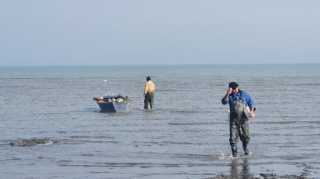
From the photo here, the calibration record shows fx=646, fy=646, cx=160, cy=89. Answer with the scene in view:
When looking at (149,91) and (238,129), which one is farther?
(149,91)

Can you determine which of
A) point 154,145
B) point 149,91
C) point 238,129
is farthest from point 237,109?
point 149,91

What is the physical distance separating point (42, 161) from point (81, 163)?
919 mm

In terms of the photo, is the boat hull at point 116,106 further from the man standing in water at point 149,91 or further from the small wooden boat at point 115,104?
the man standing in water at point 149,91

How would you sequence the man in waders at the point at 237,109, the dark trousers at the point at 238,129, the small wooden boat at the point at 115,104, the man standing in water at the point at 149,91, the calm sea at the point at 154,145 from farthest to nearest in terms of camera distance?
the man standing in water at the point at 149,91, the small wooden boat at the point at 115,104, the dark trousers at the point at 238,129, the man in waders at the point at 237,109, the calm sea at the point at 154,145

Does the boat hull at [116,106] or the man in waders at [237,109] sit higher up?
the man in waders at [237,109]

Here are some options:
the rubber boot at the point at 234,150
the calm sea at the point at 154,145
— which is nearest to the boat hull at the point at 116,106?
the calm sea at the point at 154,145

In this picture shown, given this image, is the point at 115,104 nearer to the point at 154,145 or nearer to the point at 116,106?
the point at 116,106

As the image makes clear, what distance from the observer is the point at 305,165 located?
503 inches

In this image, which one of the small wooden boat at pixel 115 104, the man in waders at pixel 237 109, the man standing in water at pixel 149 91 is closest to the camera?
the man in waders at pixel 237 109

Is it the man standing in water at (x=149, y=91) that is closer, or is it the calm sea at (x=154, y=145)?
the calm sea at (x=154, y=145)

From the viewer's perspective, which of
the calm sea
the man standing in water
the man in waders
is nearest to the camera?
the calm sea

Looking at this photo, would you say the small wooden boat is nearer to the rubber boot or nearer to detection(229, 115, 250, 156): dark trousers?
the rubber boot

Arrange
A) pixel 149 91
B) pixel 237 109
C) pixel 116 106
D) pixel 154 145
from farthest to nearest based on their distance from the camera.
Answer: pixel 149 91 < pixel 116 106 < pixel 154 145 < pixel 237 109

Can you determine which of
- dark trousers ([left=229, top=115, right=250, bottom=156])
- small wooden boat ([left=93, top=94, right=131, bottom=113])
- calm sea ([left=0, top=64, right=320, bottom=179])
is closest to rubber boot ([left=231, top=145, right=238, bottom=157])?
dark trousers ([left=229, top=115, right=250, bottom=156])
